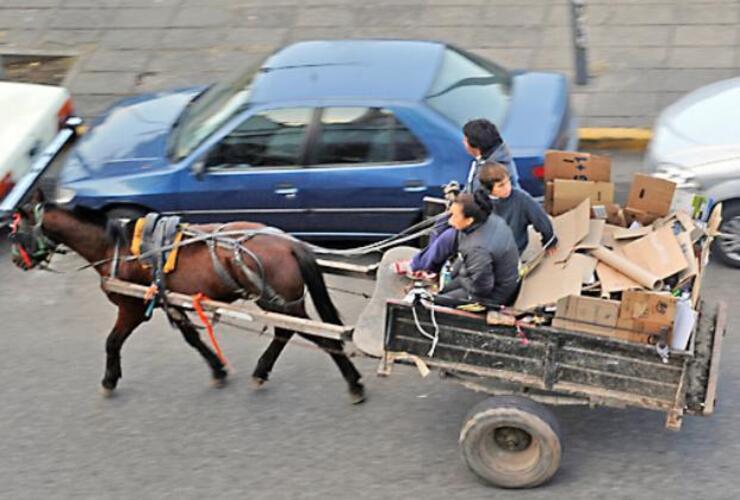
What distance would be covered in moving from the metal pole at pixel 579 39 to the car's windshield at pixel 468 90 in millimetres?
1671

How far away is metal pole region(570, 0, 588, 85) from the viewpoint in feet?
36.1

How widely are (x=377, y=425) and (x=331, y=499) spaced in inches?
30.3

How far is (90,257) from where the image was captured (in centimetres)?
722

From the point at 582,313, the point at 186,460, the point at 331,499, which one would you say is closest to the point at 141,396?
the point at 186,460

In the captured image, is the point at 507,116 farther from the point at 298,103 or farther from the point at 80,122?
the point at 80,122

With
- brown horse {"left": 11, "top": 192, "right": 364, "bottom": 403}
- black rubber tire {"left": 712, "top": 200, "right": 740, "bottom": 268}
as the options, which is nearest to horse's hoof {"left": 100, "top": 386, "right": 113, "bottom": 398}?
brown horse {"left": 11, "top": 192, "right": 364, "bottom": 403}

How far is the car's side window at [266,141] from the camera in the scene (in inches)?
348

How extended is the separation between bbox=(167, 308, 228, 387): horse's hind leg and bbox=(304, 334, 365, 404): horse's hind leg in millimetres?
768

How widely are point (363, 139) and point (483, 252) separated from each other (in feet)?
9.16

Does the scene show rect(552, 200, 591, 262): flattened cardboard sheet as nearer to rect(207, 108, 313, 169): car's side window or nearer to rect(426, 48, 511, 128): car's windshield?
rect(426, 48, 511, 128): car's windshield

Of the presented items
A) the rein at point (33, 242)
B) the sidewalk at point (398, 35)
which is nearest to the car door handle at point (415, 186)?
the rein at point (33, 242)

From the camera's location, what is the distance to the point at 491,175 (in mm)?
6555

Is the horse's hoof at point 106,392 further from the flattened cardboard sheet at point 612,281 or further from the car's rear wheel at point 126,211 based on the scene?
the flattened cardboard sheet at point 612,281

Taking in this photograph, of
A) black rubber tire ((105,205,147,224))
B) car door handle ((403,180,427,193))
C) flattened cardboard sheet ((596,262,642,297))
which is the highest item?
car door handle ((403,180,427,193))
